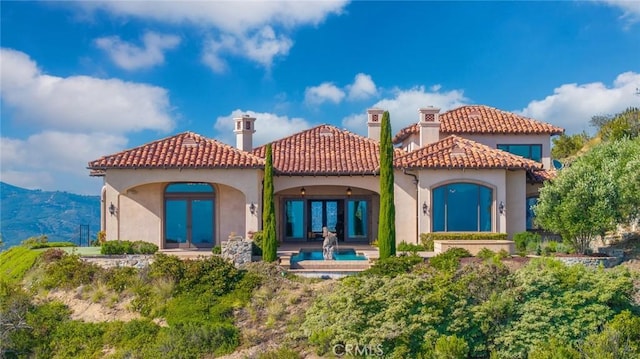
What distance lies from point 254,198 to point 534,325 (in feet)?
44.2

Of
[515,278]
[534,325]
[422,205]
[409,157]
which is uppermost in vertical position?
[409,157]

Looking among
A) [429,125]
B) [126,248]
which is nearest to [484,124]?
[429,125]

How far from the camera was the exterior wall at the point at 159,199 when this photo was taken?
26.3 m

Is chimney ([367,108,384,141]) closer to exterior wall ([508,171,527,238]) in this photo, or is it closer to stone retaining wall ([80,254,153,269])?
exterior wall ([508,171,527,238])

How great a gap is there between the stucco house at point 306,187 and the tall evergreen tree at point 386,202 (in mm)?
2215

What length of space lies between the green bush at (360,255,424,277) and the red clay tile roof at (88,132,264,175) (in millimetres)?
7530

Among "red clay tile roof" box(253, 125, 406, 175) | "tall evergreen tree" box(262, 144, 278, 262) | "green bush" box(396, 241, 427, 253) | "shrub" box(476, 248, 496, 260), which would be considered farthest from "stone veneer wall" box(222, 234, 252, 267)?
"shrub" box(476, 248, 496, 260)

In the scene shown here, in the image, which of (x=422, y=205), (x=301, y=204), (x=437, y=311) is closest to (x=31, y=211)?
(x=301, y=204)

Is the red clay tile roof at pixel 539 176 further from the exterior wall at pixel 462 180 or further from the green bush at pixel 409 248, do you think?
the green bush at pixel 409 248

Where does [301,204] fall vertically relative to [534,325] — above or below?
above

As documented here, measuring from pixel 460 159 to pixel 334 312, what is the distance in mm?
11756

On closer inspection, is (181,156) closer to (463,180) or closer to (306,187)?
(306,187)

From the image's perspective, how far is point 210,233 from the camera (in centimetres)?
2789

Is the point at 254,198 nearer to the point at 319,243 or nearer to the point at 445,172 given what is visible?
the point at 319,243
